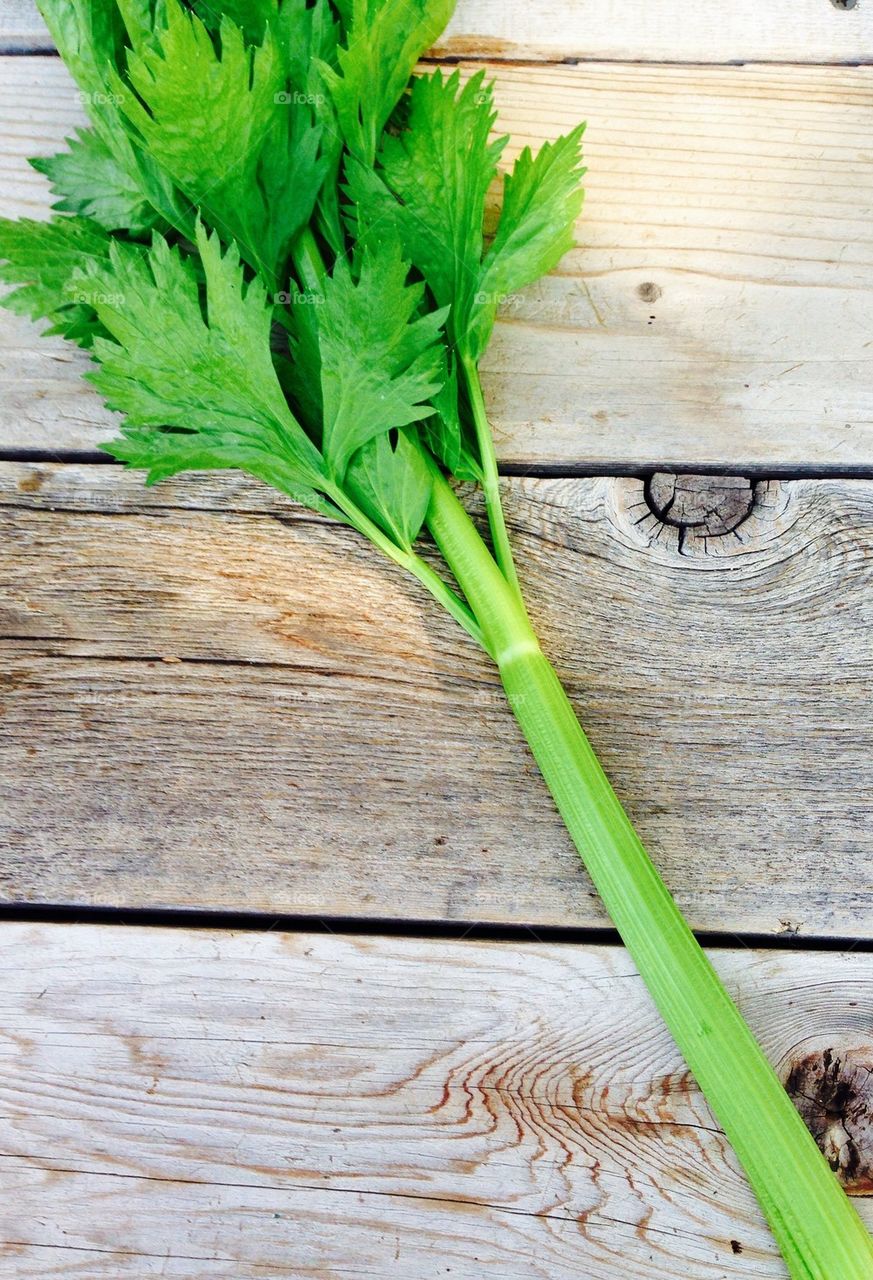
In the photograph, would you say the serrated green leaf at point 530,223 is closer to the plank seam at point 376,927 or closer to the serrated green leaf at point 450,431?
the serrated green leaf at point 450,431

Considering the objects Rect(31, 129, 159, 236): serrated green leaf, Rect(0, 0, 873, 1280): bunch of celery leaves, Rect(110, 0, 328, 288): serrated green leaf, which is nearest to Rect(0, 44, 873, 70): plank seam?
Rect(0, 0, 873, 1280): bunch of celery leaves

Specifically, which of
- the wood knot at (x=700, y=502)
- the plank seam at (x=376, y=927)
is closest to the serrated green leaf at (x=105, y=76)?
the wood knot at (x=700, y=502)

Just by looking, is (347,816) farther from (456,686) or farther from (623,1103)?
(623,1103)

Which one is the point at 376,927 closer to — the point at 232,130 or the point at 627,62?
the point at 232,130

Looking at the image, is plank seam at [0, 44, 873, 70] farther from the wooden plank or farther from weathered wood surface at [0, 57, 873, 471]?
the wooden plank

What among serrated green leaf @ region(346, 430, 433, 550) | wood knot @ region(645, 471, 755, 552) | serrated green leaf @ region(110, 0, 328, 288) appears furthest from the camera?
wood knot @ region(645, 471, 755, 552)

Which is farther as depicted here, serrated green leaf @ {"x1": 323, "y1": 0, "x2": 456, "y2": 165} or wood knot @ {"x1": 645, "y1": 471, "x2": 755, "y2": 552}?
wood knot @ {"x1": 645, "y1": 471, "x2": 755, "y2": 552}

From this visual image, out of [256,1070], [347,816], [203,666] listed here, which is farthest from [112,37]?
[256,1070]
